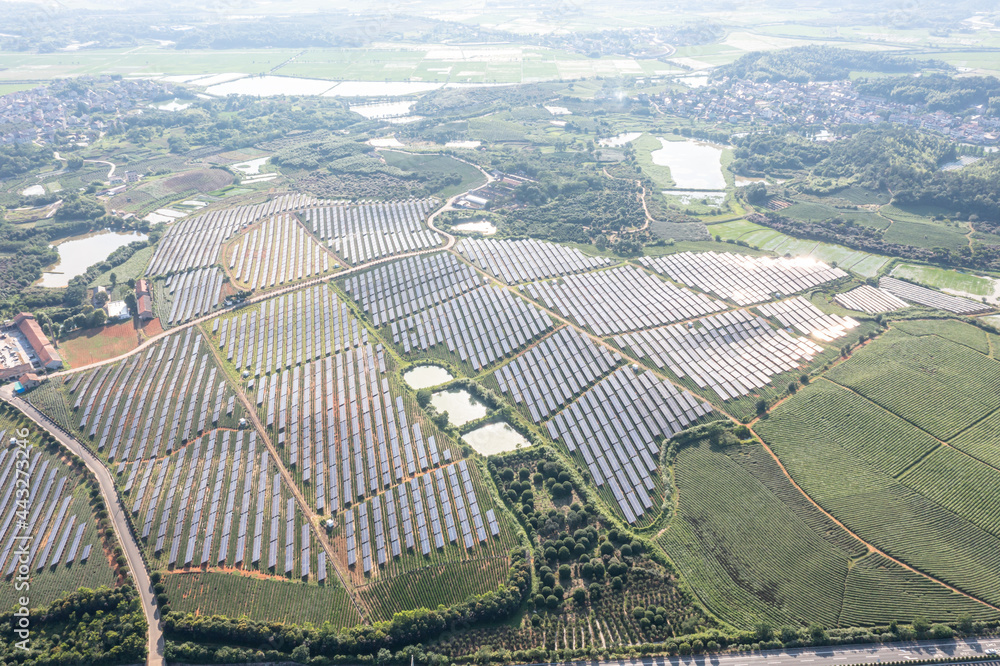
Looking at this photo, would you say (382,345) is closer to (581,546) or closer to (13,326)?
(581,546)

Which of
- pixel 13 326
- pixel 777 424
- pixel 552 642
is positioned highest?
pixel 13 326

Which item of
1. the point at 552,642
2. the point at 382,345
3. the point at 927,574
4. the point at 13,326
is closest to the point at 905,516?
the point at 927,574

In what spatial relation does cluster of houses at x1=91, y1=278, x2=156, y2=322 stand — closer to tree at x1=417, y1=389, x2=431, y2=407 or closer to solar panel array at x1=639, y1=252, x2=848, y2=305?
tree at x1=417, y1=389, x2=431, y2=407

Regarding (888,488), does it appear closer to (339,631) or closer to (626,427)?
(626,427)

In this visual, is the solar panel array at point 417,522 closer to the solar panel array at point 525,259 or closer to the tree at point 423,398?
the tree at point 423,398

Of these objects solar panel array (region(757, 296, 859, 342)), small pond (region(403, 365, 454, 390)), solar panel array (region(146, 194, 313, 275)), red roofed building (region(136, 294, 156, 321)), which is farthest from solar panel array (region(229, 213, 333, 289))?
solar panel array (region(757, 296, 859, 342))

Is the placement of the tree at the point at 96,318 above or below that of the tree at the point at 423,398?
above

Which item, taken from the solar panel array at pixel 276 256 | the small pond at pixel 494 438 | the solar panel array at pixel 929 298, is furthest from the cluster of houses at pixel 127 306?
the solar panel array at pixel 929 298
